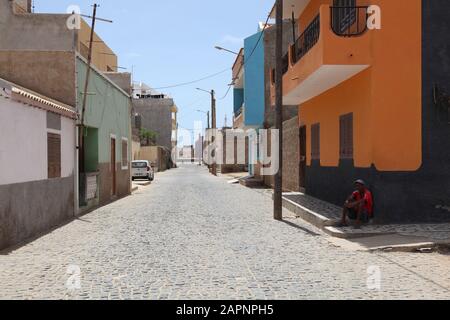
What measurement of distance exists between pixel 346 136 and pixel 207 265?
7.52 metres

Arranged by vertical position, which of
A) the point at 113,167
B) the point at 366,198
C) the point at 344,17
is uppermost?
the point at 344,17

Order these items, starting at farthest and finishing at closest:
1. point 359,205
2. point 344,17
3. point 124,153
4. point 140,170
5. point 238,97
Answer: point 238,97 < point 140,170 < point 124,153 < point 344,17 < point 359,205

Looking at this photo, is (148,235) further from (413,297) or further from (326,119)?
(326,119)

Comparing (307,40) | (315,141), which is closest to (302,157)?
(315,141)

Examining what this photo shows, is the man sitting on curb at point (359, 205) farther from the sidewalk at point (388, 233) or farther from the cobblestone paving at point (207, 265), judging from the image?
the cobblestone paving at point (207, 265)

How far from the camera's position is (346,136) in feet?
47.1

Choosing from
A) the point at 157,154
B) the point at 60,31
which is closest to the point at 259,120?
the point at 60,31

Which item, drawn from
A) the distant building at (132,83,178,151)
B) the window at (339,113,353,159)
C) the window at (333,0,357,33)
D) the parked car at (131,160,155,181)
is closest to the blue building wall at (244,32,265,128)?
the parked car at (131,160,155,181)

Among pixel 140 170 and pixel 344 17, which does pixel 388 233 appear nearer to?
pixel 344 17

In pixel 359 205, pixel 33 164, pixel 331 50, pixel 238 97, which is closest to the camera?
pixel 359 205

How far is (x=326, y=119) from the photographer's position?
16734 mm

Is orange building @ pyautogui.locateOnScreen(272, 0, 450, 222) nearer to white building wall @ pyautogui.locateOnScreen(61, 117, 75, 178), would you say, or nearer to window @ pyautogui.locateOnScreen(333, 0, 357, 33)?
window @ pyautogui.locateOnScreen(333, 0, 357, 33)

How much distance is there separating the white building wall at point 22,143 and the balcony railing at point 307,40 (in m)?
6.88
